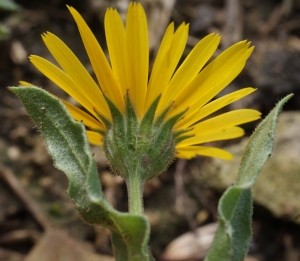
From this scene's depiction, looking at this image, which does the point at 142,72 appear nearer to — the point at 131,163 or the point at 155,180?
the point at 131,163

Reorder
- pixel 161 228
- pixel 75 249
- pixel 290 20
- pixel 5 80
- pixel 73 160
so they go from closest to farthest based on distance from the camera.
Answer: pixel 73 160 < pixel 75 249 < pixel 161 228 < pixel 5 80 < pixel 290 20

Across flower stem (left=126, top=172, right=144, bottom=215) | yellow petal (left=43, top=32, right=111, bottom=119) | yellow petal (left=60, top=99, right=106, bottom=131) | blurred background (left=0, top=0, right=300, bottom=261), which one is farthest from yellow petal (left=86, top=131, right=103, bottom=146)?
blurred background (left=0, top=0, right=300, bottom=261)

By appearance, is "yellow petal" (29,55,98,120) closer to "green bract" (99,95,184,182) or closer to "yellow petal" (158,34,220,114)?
"green bract" (99,95,184,182)

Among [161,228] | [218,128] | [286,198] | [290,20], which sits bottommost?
[161,228]

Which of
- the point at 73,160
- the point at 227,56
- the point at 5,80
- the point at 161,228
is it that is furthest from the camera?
the point at 5,80

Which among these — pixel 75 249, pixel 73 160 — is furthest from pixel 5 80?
pixel 73 160

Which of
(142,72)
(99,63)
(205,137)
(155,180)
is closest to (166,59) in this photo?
(142,72)

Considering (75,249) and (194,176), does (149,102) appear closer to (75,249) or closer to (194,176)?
(75,249)
